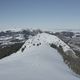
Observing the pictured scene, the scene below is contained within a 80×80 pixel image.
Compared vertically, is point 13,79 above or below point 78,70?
above

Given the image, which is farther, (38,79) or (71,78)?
(71,78)

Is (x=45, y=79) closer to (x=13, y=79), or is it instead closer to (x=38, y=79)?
(x=38, y=79)

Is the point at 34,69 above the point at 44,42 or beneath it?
above

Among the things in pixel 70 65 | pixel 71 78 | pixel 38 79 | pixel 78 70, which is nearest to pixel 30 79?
pixel 38 79

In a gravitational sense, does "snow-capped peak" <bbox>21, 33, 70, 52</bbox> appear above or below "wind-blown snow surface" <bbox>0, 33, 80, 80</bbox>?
Result: below

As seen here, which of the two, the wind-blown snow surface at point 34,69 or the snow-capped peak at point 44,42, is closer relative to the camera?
the wind-blown snow surface at point 34,69

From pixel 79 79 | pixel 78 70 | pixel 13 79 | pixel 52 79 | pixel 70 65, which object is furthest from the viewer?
pixel 70 65

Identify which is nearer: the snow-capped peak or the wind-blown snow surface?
the wind-blown snow surface

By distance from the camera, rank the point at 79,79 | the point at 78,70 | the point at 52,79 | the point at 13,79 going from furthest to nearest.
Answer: the point at 78,70, the point at 79,79, the point at 52,79, the point at 13,79

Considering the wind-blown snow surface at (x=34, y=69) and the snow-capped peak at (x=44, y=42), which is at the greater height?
the wind-blown snow surface at (x=34, y=69)

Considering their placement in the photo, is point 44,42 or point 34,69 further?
point 44,42
